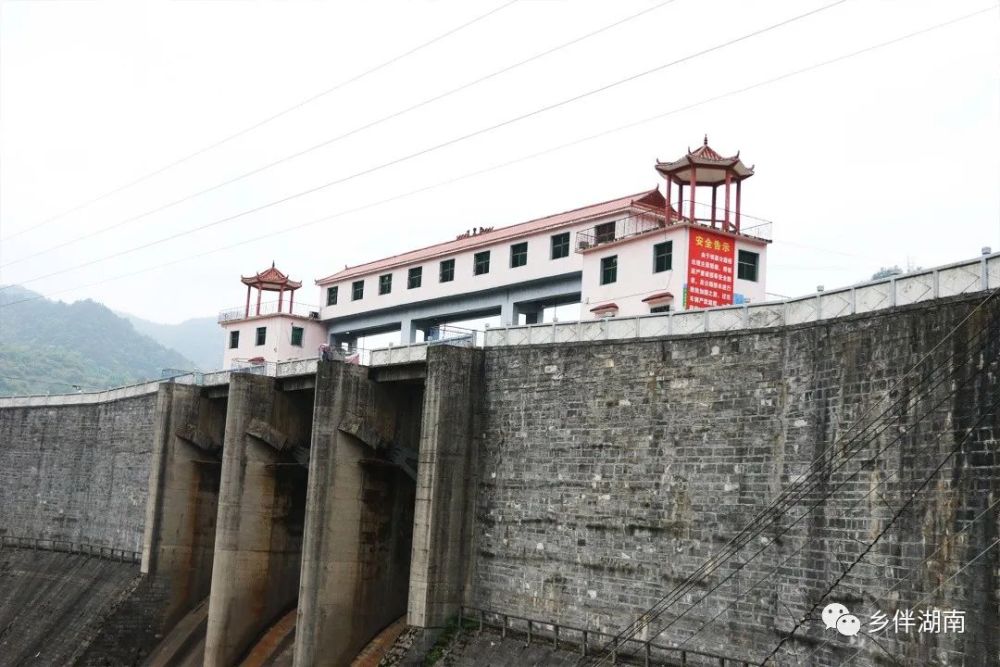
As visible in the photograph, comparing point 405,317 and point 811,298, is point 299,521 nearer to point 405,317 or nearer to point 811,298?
point 405,317

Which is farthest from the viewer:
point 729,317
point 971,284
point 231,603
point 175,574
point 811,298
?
point 175,574

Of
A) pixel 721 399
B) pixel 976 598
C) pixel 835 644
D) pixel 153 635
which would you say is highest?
pixel 721 399

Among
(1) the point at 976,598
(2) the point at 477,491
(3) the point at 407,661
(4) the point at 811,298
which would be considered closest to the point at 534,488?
(2) the point at 477,491

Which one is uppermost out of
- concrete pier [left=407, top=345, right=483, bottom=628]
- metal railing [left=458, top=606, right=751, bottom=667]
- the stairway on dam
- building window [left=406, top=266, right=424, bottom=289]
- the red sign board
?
building window [left=406, top=266, right=424, bottom=289]

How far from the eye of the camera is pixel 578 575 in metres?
28.9

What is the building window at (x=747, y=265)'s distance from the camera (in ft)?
124

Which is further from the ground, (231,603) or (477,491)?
(477,491)

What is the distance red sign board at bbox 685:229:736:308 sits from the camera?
36.2 metres

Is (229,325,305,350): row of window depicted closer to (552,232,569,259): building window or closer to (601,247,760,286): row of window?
(552,232,569,259): building window

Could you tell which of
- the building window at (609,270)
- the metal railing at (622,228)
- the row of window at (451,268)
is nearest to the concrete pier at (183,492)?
the row of window at (451,268)

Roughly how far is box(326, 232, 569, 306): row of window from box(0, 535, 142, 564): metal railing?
16.0 metres

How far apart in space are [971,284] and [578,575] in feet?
42.4

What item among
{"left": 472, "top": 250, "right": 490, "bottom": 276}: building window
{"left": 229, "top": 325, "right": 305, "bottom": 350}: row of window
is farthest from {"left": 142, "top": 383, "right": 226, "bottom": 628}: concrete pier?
{"left": 472, "top": 250, "right": 490, "bottom": 276}: building window

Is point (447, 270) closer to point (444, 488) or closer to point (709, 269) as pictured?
point (709, 269)
